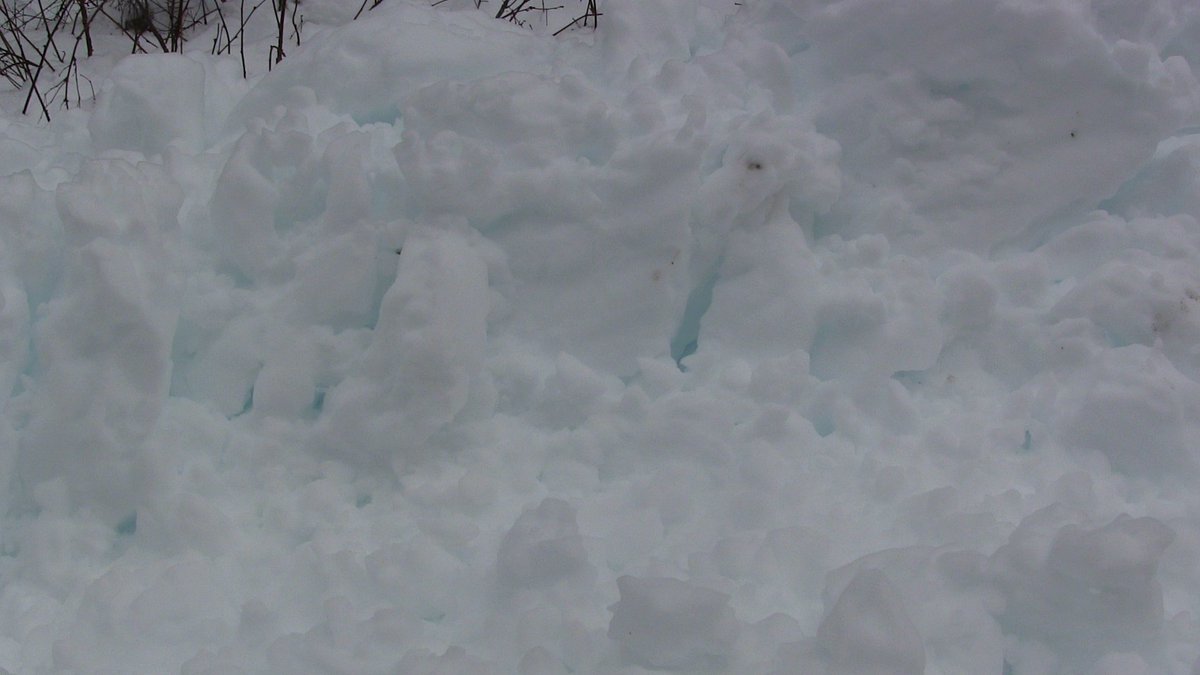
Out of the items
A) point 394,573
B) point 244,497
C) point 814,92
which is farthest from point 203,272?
point 814,92

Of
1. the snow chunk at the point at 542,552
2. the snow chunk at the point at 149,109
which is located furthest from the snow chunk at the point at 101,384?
the snow chunk at the point at 542,552

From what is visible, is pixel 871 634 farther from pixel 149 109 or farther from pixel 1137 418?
pixel 149 109

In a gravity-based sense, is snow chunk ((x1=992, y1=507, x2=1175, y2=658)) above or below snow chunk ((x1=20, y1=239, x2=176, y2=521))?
below

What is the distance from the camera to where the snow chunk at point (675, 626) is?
1.44m

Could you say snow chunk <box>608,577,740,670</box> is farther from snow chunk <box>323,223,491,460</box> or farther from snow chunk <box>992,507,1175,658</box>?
snow chunk <box>323,223,491,460</box>

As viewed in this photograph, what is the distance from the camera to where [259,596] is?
1642mm

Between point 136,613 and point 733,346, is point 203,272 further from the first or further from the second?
point 733,346

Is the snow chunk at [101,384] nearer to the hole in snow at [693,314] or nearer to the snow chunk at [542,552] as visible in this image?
the snow chunk at [542,552]

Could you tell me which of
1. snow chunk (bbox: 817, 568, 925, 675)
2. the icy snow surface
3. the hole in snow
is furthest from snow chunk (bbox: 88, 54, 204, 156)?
snow chunk (bbox: 817, 568, 925, 675)

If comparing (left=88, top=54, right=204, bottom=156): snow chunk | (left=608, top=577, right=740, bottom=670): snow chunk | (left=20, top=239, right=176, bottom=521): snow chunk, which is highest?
(left=88, top=54, right=204, bottom=156): snow chunk

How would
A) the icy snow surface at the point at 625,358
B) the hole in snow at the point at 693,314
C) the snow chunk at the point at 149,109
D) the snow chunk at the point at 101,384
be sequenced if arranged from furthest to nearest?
1. the snow chunk at the point at 149,109
2. the hole in snow at the point at 693,314
3. the snow chunk at the point at 101,384
4. the icy snow surface at the point at 625,358

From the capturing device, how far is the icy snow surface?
60.9 inches

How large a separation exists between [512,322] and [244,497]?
624 millimetres

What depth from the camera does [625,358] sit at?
2012 mm
